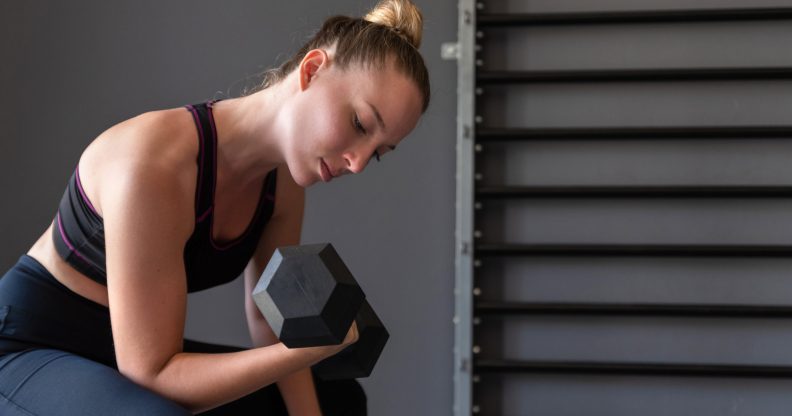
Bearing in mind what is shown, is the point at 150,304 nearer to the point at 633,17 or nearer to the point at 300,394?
the point at 300,394

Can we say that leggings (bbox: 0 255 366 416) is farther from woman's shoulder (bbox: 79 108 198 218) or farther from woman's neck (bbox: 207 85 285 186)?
woman's neck (bbox: 207 85 285 186)

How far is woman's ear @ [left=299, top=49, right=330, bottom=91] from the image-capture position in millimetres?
1446

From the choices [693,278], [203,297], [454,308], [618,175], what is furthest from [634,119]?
[203,297]

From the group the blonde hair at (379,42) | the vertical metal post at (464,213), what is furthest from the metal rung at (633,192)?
the blonde hair at (379,42)

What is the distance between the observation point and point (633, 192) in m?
3.13

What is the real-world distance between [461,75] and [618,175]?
0.67 m

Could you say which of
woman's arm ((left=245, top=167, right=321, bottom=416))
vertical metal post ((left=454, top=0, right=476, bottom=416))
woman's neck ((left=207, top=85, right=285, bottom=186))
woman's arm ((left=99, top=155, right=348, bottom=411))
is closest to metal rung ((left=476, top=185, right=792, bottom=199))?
vertical metal post ((left=454, top=0, right=476, bottom=416))

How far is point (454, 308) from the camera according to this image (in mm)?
3205

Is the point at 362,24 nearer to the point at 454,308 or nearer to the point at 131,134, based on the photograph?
the point at 131,134

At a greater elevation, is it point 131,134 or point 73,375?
point 131,134

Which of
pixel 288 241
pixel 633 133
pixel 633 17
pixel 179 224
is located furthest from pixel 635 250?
pixel 179 224

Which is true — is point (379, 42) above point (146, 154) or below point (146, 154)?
above

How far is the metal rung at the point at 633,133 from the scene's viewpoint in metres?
3.10

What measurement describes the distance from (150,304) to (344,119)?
1.33 feet
